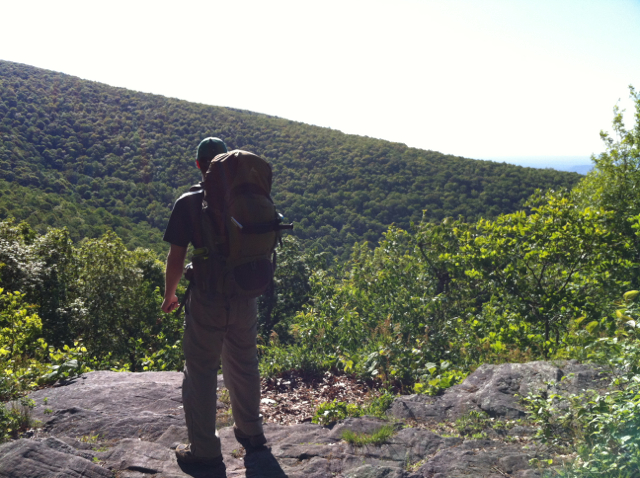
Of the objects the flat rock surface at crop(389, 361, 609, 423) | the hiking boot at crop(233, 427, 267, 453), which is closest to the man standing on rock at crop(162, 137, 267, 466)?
the hiking boot at crop(233, 427, 267, 453)

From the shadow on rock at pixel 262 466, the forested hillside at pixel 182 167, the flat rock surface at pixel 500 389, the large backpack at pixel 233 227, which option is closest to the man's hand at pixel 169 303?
the large backpack at pixel 233 227

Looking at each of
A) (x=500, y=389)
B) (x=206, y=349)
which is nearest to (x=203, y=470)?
(x=206, y=349)

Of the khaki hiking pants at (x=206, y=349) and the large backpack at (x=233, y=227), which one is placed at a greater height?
the large backpack at (x=233, y=227)

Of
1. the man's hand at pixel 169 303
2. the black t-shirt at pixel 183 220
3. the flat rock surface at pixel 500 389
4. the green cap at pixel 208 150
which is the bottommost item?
the flat rock surface at pixel 500 389

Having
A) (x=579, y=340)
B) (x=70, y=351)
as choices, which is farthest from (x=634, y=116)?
(x=70, y=351)

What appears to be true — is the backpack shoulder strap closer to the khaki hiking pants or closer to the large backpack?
the large backpack

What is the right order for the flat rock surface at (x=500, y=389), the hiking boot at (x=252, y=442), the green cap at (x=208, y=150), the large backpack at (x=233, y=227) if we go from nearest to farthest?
1. the large backpack at (x=233, y=227)
2. the green cap at (x=208, y=150)
3. the hiking boot at (x=252, y=442)
4. the flat rock surface at (x=500, y=389)

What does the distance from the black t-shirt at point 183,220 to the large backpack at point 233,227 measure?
0.04 meters

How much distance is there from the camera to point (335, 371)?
495 centimetres

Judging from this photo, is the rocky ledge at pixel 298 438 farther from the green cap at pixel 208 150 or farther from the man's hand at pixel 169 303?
the green cap at pixel 208 150

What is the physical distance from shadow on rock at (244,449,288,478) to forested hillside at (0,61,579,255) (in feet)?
86.9

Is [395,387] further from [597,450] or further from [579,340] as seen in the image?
[597,450]

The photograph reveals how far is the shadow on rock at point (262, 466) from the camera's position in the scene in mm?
2481

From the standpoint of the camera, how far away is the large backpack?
8.07ft
